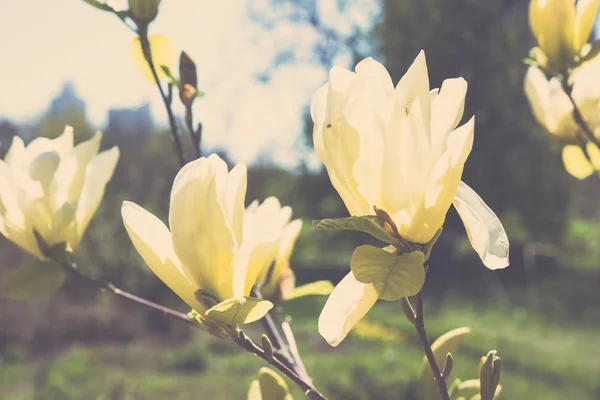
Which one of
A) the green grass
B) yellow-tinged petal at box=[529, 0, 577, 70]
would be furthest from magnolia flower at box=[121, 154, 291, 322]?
the green grass

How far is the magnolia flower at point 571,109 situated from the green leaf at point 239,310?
41cm

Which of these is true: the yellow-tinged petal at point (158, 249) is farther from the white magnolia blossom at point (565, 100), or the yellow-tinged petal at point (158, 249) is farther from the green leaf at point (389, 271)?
the white magnolia blossom at point (565, 100)

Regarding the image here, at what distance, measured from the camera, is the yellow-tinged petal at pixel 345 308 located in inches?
12.0

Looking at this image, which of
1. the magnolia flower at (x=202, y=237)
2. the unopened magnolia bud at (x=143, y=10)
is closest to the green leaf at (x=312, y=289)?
the magnolia flower at (x=202, y=237)

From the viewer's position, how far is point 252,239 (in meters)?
0.38

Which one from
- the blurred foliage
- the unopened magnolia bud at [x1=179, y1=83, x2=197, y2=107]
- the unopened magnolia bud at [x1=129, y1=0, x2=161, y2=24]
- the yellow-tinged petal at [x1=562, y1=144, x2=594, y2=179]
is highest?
the blurred foliage

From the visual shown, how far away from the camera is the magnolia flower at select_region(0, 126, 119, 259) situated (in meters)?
0.45

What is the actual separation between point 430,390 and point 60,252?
0.94ft

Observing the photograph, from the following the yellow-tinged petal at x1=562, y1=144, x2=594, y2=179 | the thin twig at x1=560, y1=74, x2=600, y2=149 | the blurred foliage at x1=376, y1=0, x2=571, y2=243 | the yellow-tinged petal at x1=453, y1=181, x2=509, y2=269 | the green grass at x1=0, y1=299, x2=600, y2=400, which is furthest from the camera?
the blurred foliage at x1=376, y1=0, x2=571, y2=243

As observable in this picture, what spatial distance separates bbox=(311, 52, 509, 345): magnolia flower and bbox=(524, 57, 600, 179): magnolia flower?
0.34 m

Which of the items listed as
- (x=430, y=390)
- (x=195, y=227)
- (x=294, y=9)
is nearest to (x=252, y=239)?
(x=195, y=227)

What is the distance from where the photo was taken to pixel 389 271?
1.01 ft

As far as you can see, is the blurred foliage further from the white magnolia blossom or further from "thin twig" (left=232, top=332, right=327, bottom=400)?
"thin twig" (left=232, top=332, right=327, bottom=400)

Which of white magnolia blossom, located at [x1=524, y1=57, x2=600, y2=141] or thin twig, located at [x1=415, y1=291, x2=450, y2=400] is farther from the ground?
white magnolia blossom, located at [x1=524, y1=57, x2=600, y2=141]
